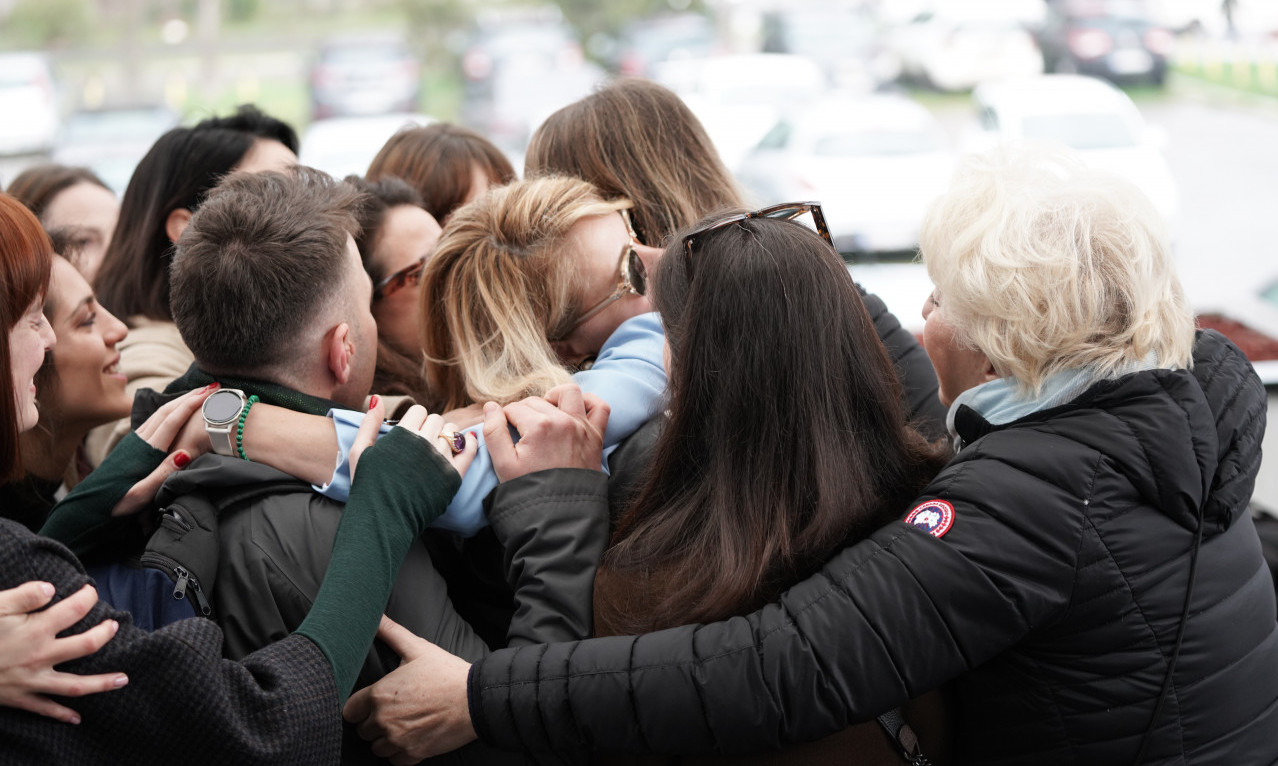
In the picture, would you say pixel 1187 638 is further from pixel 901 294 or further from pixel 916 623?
pixel 901 294

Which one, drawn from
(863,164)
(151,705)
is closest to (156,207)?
(151,705)

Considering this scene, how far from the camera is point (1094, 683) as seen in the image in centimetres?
125

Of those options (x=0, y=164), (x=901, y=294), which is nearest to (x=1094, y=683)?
(x=901, y=294)

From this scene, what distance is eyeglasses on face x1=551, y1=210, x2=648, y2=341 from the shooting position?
1801mm

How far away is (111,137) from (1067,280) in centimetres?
454

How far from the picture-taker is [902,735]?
4.29 ft

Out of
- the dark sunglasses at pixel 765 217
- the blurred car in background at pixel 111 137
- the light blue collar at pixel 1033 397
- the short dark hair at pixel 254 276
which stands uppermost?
the dark sunglasses at pixel 765 217

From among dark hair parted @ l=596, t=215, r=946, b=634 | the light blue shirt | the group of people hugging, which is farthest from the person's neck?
dark hair parted @ l=596, t=215, r=946, b=634

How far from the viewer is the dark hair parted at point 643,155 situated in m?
2.02

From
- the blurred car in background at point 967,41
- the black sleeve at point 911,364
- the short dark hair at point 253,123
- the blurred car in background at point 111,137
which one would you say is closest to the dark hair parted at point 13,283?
the short dark hair at point 253,123

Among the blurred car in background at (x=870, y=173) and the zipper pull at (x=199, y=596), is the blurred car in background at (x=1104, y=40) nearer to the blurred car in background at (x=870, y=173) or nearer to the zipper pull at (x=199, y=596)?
the blurred car in background at (x=870, y=173)

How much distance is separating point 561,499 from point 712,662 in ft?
1.10

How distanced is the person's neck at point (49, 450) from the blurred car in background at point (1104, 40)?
4204 millimetres

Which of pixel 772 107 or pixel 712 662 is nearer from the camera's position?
pixel 712 662
